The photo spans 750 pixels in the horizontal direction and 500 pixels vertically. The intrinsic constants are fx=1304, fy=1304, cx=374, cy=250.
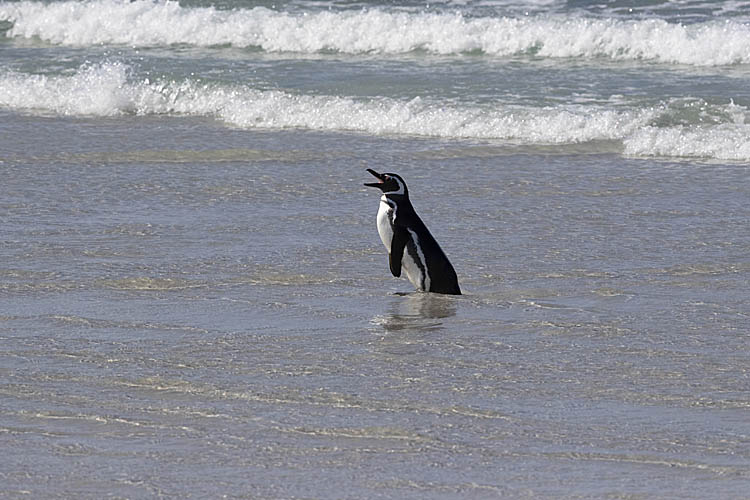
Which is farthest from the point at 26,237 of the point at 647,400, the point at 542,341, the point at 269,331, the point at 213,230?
the point at 647,400

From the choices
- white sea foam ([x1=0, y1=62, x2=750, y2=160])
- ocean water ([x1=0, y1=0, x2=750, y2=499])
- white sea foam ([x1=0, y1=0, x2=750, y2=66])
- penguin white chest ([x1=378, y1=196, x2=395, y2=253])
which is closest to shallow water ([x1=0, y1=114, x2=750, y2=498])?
ocean water ([x1=0, y1=0, x2=750, y2=499])

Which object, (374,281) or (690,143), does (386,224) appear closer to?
(374,281)

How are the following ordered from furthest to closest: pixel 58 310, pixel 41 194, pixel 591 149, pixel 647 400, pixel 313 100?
pixel 313 100
pixel 591 149
pixel 41 194
pixel 58 310
pixel 647 400

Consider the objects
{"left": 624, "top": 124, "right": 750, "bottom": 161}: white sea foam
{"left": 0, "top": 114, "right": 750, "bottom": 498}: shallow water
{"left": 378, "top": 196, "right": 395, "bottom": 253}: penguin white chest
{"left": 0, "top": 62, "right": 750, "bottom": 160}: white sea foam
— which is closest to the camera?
{"left": 0, "top": 114, "right": 750, "bottom": 498}: shallow water

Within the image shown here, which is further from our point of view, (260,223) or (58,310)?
(260,223)

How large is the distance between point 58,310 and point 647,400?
2441 mm

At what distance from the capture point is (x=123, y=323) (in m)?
5.14

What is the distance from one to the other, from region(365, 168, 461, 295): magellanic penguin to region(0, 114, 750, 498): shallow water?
10cm

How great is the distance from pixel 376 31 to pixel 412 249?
27.8ft

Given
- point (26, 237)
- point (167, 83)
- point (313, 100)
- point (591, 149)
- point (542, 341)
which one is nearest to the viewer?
point (542, 341)

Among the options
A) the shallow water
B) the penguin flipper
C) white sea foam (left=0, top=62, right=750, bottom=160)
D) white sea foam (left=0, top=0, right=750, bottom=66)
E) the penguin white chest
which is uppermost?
white sea foam (left=0, top=0, right=750, bottom=66)

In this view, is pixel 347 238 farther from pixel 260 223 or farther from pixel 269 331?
pixel 269 331

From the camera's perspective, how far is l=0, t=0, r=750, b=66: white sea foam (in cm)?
1273

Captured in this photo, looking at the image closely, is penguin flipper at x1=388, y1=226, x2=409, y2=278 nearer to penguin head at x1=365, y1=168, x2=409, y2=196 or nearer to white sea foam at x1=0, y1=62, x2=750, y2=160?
penguin head at x1=365, y1=168, x2=409, y2=196
